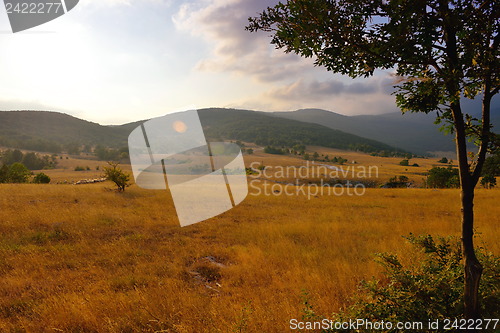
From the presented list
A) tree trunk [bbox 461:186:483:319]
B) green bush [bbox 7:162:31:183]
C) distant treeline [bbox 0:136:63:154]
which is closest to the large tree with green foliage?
tree trunk [bbox 461:186:483:319]

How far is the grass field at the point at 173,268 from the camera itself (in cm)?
475

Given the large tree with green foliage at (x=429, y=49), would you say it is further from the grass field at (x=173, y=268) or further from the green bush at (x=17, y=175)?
the green bush at (x=17, y=175)

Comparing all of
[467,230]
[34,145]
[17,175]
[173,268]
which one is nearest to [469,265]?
[467,230]

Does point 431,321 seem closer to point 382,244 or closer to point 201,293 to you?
point 201,293

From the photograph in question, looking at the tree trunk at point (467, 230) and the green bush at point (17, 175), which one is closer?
A: the tree trunk at point (467, 230)

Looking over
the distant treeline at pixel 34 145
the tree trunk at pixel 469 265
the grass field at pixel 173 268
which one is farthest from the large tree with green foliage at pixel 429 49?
the distant treeline at pixel 34 145

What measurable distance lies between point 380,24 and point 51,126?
834 ft

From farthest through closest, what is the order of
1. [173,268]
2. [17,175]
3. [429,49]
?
1. [17,175]
2. [173,268]
3. [429,49]

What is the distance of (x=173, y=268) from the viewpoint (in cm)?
741

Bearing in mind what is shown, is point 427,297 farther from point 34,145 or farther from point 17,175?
point 34,145

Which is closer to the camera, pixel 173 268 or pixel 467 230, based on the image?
pixel 467 230

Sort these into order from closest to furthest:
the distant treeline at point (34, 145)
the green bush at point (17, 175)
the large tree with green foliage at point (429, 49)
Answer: the large tree with green foliage at point (429, 49)
the green bush at point (17, 175)
the distant treeline at point (34, 145)

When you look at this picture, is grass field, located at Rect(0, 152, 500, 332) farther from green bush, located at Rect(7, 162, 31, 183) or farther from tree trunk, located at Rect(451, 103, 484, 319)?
green bush, located at Rect(7, 162, 31, 183)

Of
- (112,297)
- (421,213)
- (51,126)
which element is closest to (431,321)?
(112,297)
